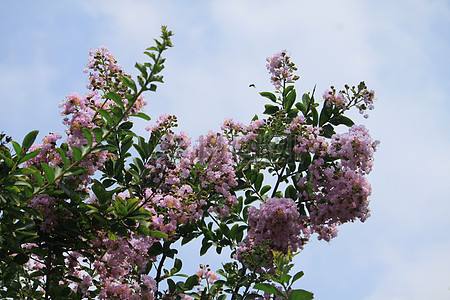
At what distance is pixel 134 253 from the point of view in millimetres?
3801

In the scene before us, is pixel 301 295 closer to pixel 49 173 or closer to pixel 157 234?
pixel 157 234

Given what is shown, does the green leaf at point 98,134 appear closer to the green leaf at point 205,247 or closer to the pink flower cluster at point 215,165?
the pink flower cluster at point 215,165

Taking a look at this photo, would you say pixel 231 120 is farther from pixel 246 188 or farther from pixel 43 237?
pixel 43 237

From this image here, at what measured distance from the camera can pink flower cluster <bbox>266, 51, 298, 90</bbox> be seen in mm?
4656

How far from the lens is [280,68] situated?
185 inches

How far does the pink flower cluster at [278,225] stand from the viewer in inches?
150

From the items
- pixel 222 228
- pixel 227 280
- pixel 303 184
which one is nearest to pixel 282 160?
pixel 303 184

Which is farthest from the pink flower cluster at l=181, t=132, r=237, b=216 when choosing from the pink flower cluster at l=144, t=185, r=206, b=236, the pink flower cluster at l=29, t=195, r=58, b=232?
the pink flower cluster at l=29, t=195, r=58, b=232

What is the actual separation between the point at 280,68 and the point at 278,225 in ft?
4.46

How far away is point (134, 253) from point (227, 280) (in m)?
0.65

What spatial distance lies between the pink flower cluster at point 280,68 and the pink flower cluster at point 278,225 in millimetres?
1112

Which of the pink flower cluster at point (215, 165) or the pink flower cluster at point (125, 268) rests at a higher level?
the pink flower cluster at point (215, 165)

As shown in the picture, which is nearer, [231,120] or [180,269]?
[180,269]

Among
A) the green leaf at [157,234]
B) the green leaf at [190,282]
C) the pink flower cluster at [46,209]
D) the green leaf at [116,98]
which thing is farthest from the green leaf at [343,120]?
the pink flower cluster at [46,209]
